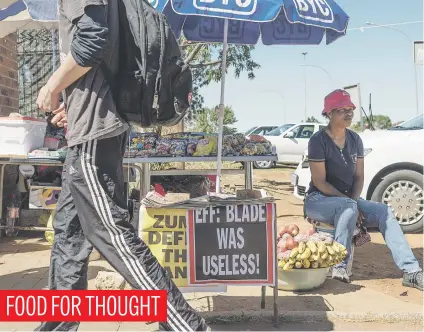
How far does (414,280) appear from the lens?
4.35m

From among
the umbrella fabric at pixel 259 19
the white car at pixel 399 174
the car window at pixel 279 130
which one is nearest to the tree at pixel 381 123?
the car window at pixel 279 130

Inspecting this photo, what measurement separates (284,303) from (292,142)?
16.0 metres

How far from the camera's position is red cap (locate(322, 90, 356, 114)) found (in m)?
4.74

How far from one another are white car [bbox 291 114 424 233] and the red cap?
8.69 feet

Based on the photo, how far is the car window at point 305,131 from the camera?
20094mm

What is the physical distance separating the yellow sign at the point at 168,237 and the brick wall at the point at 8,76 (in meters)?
3.91

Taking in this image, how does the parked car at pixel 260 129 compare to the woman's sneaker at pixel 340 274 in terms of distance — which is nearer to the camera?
the woman's sneaker at pixel 340 274

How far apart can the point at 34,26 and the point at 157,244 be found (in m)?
4.43

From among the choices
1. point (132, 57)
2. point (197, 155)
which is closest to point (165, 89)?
point (132, 57)

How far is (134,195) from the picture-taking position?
6.25 m

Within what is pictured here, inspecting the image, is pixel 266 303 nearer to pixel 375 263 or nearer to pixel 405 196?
pixel 375 263

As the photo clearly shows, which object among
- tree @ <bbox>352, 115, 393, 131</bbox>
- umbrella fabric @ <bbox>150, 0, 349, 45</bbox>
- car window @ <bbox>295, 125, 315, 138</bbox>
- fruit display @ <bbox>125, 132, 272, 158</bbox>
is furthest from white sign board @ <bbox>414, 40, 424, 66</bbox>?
car window @ <bbox>295, 125, 315, 138</bbox>

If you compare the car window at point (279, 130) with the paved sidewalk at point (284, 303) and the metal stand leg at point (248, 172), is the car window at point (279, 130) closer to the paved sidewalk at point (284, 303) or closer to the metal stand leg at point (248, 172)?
the metal stand leg at point (248, 172)

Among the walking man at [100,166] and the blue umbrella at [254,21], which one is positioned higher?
the blue umbrella at [254,21]
